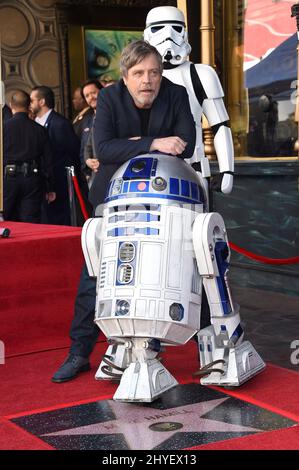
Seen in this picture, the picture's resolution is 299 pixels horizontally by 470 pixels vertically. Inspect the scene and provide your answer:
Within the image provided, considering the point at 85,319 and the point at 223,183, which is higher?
the point at 223,183

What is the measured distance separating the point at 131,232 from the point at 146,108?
63 cm

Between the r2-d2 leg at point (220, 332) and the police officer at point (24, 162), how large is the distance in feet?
10.6

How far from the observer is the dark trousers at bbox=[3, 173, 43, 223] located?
659 cm

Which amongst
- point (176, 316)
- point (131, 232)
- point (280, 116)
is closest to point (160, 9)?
point (131, 232)

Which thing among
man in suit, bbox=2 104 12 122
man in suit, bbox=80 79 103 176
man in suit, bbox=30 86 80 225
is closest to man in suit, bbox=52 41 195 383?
man in suit, bbox=80 79 103 176

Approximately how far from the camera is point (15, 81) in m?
10.2

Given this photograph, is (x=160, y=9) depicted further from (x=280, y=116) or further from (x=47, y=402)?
(x=280, y=116)

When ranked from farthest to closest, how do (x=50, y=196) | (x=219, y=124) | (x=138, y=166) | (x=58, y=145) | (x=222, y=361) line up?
(x=58, y=145) → (x=50, y=196) → (x=219, y=124) → (x=222, y=361) → (x=138, y=166)

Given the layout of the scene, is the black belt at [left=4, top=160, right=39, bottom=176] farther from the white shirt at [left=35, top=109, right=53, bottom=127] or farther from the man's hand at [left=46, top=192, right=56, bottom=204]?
the white shirt at [left=35, top=109, right=53, bottom=127]

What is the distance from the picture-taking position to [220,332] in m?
3.65

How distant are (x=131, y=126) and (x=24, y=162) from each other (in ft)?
9.89

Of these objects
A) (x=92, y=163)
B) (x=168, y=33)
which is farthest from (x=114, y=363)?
(x=92, y=163)

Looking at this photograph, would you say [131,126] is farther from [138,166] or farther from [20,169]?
[20,169]

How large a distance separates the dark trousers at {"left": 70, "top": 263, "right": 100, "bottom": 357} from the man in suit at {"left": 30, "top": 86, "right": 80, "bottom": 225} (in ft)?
10.6
